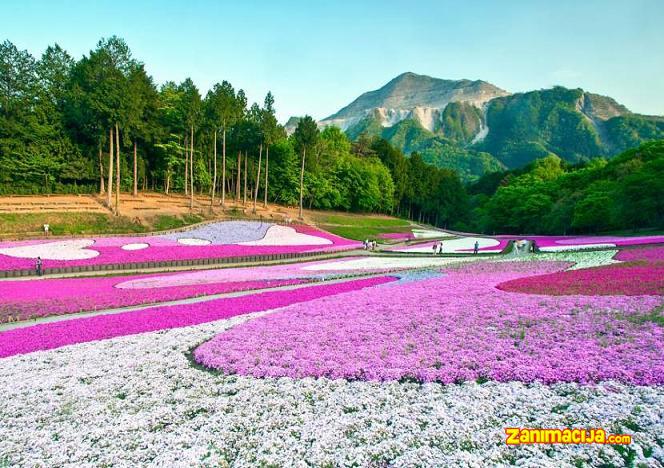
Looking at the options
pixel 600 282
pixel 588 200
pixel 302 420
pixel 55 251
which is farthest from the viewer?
pixel 588 200

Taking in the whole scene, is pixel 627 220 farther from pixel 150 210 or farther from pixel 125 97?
pixel 125 97

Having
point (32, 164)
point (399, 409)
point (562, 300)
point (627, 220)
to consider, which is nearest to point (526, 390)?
point (399, 409)

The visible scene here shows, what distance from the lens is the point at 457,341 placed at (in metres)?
12.9

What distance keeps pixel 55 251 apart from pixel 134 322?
25284 mm

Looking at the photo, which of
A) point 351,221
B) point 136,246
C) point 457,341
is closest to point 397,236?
point 351,221

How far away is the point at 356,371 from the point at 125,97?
54.0 m

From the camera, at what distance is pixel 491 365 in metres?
10.8

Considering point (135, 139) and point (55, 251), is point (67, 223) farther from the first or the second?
point (135, 139)

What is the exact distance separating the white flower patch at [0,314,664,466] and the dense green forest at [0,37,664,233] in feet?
156

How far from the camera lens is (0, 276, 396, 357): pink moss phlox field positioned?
15898mm

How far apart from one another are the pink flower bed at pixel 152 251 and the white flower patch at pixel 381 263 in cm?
800

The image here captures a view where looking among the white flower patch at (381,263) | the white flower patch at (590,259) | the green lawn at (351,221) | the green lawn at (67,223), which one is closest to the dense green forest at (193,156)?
the green lawn at (67,223)

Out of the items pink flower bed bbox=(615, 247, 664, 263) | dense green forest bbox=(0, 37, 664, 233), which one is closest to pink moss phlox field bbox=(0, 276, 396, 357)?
pink flower bed bbox=(615, 247, 664, 263)

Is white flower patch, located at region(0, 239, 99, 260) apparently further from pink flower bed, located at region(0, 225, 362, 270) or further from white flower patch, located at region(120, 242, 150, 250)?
white flower patch, located at region(120, 242, 150, 250)
